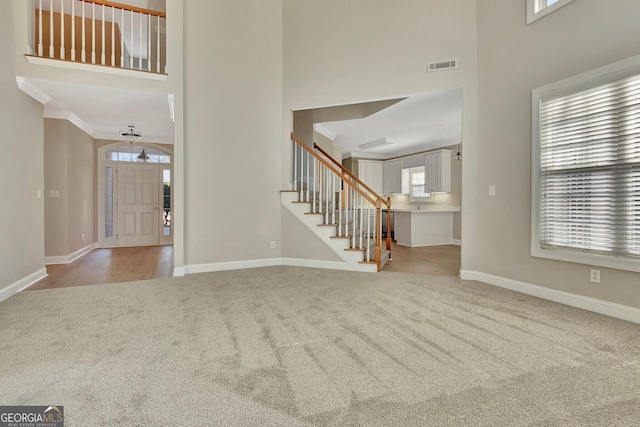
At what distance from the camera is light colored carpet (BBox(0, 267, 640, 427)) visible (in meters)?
1.50

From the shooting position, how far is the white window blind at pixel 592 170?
107 inches

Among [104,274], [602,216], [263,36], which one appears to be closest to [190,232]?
[104,274]

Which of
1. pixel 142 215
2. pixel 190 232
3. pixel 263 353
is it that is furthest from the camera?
pixel 142 215

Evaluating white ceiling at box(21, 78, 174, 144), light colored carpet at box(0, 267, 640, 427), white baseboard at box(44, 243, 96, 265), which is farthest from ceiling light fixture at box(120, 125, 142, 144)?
light colored carpet at box(0, 267, 640, 427)

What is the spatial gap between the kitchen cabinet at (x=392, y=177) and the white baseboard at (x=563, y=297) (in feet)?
18.5

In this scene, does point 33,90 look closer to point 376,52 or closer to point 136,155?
point 136,155

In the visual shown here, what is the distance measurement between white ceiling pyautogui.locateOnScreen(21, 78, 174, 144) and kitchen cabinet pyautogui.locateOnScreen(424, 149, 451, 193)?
654 cm

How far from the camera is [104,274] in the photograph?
4.68 m

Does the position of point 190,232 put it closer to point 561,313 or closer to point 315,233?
point 315,233

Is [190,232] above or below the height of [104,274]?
above

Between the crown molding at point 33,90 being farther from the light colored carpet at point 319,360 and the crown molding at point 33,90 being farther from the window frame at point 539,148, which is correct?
the window frame at point 539,148

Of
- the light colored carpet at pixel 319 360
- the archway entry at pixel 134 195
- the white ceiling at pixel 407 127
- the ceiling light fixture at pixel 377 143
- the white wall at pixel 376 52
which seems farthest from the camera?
the ceiling light fixture at pixel 377 143

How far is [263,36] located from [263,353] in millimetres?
4962

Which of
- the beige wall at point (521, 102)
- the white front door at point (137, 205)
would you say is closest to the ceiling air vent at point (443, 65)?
the beige wall at point (521, 102)
